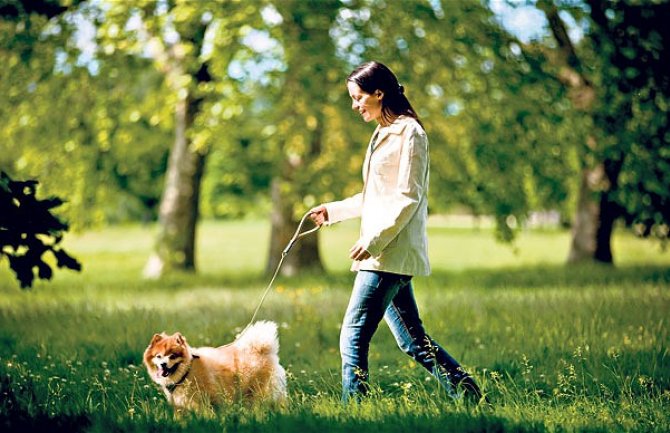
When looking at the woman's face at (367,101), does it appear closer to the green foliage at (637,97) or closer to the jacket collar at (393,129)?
the jacket collar at (393,129)

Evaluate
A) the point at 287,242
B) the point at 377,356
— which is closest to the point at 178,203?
the point at 287,242

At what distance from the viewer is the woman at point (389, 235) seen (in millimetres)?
4906

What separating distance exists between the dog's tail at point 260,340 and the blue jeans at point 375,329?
0.55m

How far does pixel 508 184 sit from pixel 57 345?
8604mm

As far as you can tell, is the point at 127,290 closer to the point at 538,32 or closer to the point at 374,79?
the point at 538,32

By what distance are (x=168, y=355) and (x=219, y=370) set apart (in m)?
0.45

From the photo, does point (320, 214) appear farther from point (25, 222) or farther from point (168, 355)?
point (25, 222)

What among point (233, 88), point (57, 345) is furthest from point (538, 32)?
point (57, 345)

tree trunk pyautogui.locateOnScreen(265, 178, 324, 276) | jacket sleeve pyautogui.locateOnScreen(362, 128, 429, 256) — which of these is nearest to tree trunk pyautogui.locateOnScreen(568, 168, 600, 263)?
tree trunk pyautogui.locateOnScreen(265, 178, 324, 276)

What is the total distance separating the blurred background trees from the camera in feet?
41.6

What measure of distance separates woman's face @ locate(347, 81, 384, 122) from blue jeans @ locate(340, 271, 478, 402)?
958 mm

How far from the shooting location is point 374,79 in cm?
503

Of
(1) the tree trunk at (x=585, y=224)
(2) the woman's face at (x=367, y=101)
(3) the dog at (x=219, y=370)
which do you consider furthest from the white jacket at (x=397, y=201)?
(1) the tree trunk at (x=585, y=224)

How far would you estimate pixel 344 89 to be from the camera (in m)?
13.8
